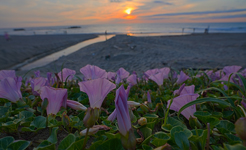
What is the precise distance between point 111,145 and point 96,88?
0.28 m

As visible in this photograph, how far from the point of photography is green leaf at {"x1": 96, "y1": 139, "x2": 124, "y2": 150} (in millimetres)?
653

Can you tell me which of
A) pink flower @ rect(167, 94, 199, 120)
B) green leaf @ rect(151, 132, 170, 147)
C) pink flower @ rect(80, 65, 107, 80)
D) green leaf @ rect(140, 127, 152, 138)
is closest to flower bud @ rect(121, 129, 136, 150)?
green leaf @ rect(151, 132, 170, 147)

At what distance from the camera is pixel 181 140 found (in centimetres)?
69

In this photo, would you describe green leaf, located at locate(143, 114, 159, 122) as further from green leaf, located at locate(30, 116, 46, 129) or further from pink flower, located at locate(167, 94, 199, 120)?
green leaf, located at locate(30, 116, 46, 129)

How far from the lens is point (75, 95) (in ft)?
4.76

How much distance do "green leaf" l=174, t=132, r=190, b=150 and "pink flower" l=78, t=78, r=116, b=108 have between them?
1.11 ft

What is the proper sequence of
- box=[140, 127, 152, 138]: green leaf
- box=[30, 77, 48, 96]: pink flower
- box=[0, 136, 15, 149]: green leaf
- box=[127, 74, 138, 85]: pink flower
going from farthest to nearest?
box=[127, 74, 138, 85]: pink flower < box=[30, 77, 48, 96]: pink flower < box=[140, 127, 152, 138]: green leaf < box=[0, 136, 15, 149]: green leaf

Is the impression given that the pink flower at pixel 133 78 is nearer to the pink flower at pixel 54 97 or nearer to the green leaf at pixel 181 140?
the pink flower at pixel 54 97

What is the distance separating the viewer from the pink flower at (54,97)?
90 cm

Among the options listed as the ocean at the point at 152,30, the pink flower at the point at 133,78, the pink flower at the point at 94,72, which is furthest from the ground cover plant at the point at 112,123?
the ocean at the point at 152,30

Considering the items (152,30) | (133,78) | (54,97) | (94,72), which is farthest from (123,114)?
(152,30)

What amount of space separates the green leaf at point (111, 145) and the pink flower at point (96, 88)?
0.23 meters

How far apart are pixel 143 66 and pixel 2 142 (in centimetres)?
686

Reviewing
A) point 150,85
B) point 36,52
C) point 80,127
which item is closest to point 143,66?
point 150,85
